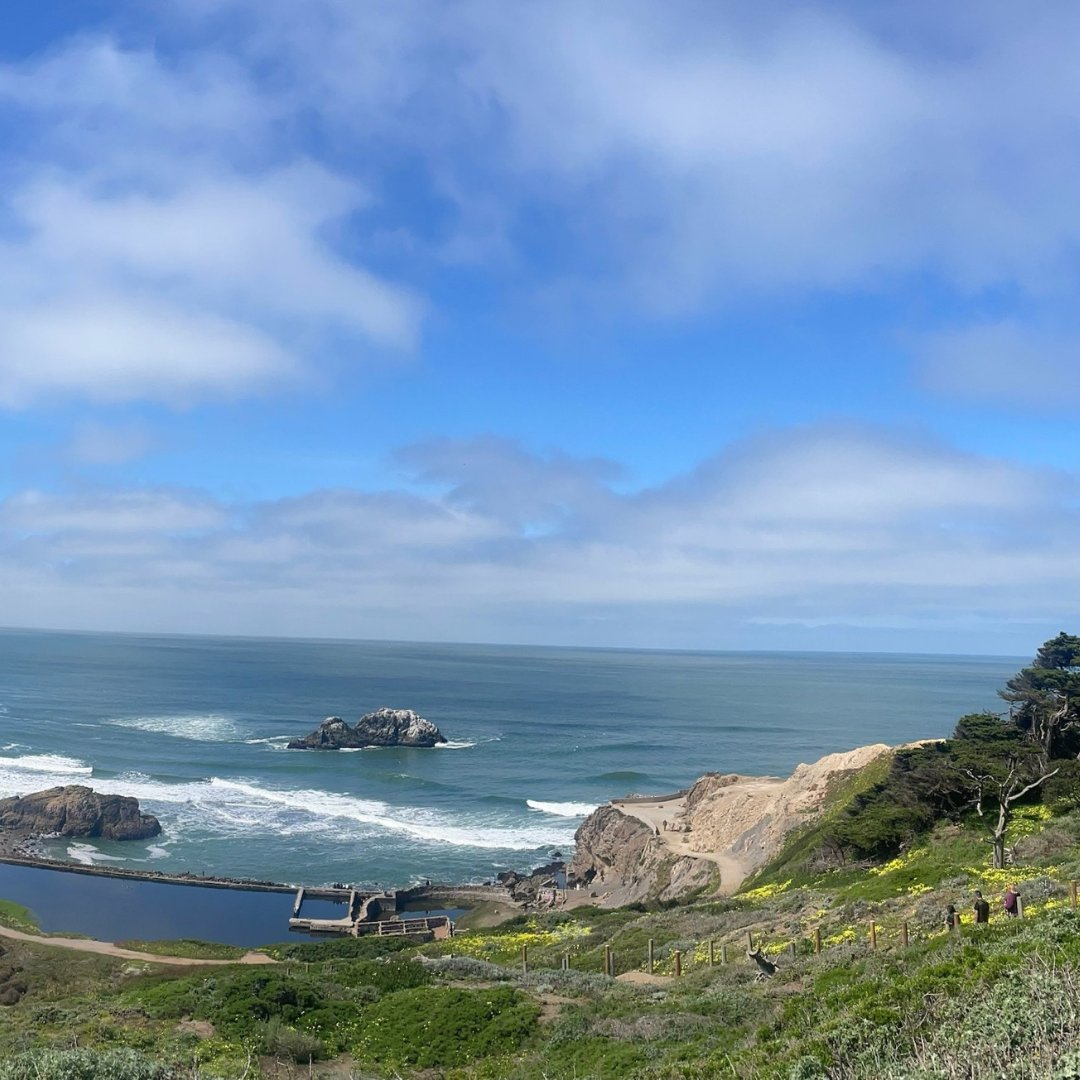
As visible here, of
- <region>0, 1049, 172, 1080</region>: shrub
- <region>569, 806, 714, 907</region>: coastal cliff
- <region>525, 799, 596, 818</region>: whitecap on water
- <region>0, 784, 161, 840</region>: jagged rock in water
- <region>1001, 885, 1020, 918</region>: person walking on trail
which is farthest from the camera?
<region>525, 799, 596, 818</region>: whitecap on water

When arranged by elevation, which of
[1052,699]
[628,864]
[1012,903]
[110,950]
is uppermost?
[1052,699]

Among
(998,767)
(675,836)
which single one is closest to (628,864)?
(675,836)

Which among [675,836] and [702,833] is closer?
[702,833]

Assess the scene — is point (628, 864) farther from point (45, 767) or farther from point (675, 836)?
point (45, 767)

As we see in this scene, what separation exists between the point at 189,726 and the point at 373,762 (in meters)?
Result: 33.3

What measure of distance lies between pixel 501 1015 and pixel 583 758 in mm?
85259

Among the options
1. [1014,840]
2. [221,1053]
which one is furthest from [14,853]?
[1014,840]

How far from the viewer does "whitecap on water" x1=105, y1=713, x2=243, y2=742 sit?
110500 mm

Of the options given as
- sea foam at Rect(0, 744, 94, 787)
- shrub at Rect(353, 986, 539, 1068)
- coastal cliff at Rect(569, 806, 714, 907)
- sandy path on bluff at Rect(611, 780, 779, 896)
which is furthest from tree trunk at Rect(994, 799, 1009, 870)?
sea foam at Rect(0, 744, 94, 787)

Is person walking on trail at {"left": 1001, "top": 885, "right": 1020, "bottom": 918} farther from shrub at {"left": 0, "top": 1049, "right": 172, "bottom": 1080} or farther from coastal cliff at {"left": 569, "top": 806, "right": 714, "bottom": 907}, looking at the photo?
coastal cliff at {"left": 569, "top": 806, "right": 714, "bottom": 907}

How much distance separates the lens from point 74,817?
220 ft

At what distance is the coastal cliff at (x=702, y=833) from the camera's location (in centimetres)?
4844

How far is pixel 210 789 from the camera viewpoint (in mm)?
83438

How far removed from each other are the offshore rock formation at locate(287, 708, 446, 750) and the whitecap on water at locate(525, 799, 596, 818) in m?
33.0
